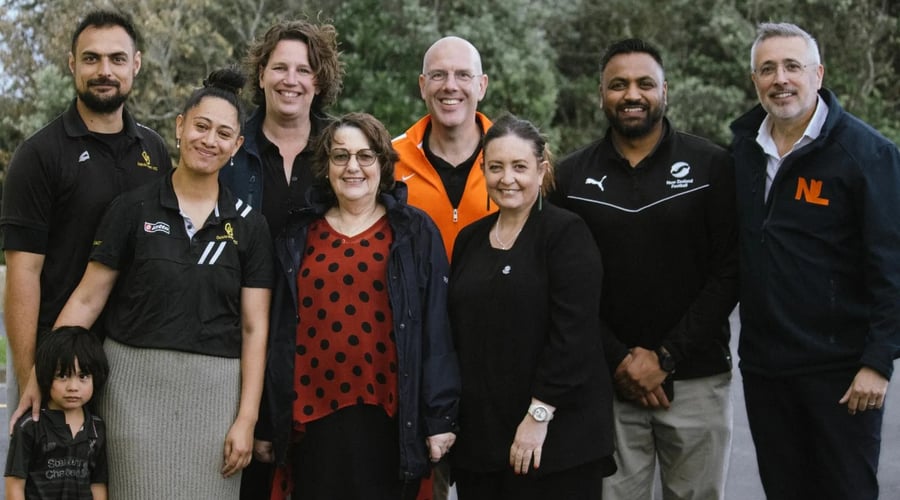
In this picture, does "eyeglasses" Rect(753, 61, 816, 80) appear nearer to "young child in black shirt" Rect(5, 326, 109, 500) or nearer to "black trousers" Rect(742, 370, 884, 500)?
"black trousers" Rect(742, 370, 884, 500)

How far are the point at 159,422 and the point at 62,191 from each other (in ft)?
3.53

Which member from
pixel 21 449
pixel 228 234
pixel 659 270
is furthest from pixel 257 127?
pixel 659 270

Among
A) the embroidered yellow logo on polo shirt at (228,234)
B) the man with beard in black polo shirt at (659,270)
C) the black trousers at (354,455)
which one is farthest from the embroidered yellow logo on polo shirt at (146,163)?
the man with beard in black polo shirt at (659,270)

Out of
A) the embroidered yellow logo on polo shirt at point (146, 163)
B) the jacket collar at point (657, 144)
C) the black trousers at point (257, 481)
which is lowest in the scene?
the black trousers at point (257, 481)

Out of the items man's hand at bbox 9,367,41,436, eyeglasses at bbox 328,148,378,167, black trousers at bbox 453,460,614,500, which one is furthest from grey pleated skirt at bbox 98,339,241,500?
black trousers at bbox 453,460,614,500

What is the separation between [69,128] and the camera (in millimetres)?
4410

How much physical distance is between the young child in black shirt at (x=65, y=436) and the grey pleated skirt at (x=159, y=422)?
6 centimetres

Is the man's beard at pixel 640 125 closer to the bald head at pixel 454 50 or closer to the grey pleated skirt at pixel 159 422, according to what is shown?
the bald head at pixel 454 50

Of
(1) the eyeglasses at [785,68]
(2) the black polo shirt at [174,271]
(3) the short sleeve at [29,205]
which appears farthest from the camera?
(1) the eyeglasses at [785,68]

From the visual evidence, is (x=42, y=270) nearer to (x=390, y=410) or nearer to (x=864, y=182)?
(x=390, y=410)

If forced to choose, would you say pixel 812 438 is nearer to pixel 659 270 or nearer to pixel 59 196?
pixel 659 270

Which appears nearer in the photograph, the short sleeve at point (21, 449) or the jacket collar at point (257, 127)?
the short sleeve at point (21, 449)

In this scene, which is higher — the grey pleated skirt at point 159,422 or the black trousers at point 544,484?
the grey pleated skirt at point 159,422

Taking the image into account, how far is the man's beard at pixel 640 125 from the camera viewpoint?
4586mm
